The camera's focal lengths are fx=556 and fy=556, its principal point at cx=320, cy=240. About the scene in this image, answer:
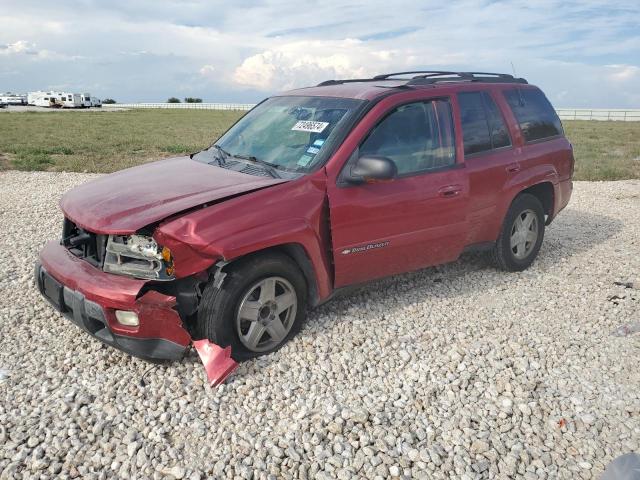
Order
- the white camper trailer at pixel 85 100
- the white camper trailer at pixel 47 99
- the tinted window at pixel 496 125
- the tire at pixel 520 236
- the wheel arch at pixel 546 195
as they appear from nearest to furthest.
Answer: the tinted window at pixel 496 125
the tire at pixel 520 236
the wheel arch at pixel 546 195
the white camper trailer at pixel 47 99
the white camper trailer at pixel 85 100

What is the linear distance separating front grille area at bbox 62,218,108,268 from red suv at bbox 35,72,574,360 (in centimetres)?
1

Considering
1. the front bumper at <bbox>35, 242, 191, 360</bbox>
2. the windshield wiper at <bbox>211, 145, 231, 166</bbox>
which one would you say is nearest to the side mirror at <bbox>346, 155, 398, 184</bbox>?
the windshield wiper at <bbox>211, 145, 231, 166</bbox>

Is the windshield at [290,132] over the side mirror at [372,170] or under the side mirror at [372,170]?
over

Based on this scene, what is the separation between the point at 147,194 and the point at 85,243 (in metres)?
0.58

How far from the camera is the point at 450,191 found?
4.64m

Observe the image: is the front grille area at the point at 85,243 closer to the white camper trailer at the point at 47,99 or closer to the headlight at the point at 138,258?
the headlight at the point at 138,258

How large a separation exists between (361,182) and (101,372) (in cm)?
221

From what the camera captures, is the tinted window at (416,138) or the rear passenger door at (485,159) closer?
the tinted window at (416,138)

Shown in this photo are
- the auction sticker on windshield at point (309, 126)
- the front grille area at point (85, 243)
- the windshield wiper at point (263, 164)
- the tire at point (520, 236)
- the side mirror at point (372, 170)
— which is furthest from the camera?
the tire at point (520, 236)

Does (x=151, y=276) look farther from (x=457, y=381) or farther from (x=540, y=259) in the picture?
(x=540, y=259)

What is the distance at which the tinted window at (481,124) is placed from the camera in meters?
4.94

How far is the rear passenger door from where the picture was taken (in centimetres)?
491

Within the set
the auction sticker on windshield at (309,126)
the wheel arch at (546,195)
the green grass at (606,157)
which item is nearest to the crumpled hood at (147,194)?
the auction sticker on windshield at (309,126)

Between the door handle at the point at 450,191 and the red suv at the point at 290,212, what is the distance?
0.02 metres
